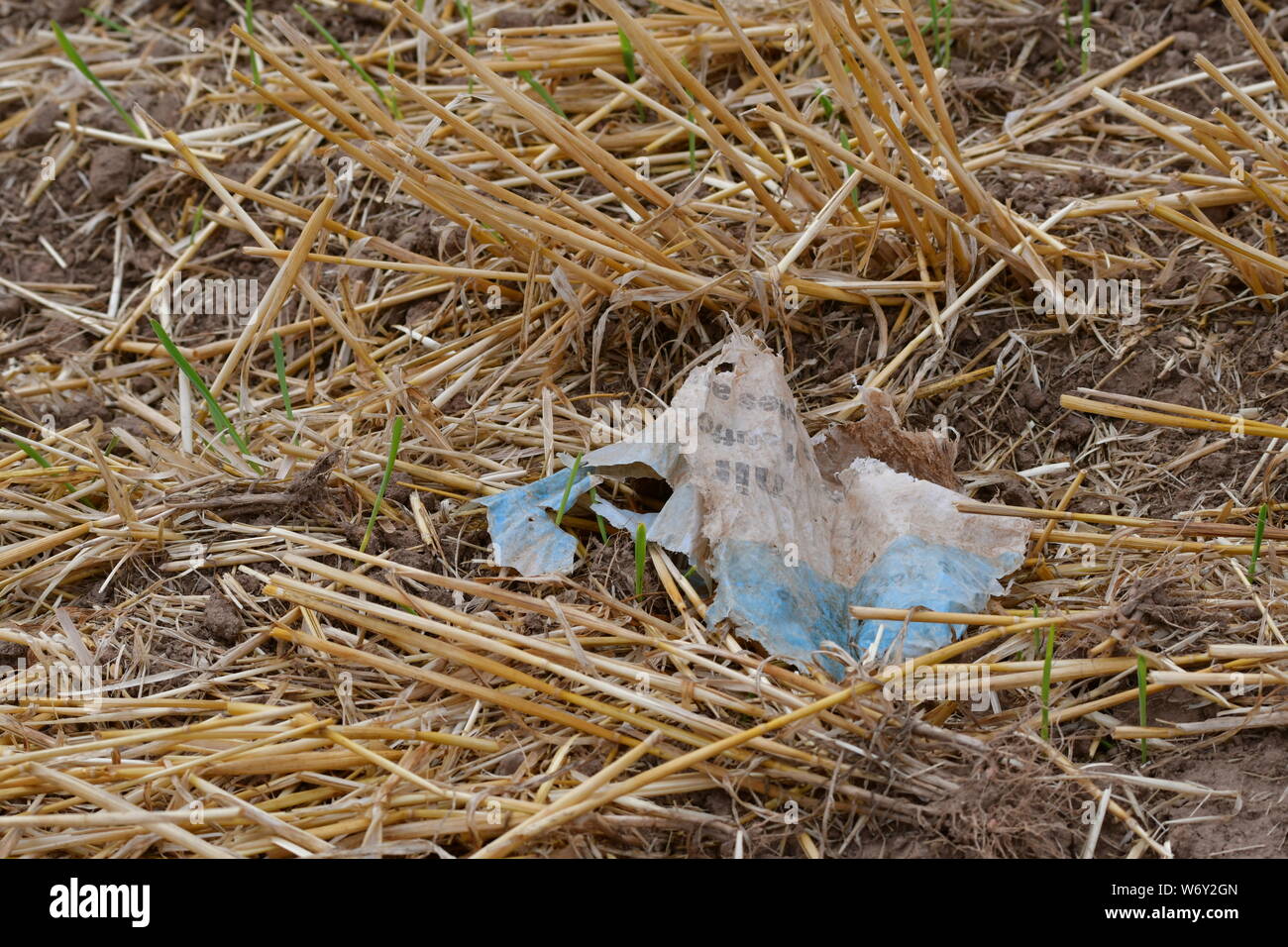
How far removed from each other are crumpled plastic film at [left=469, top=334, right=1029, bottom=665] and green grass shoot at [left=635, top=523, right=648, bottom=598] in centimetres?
4

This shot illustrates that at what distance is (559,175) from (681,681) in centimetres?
124

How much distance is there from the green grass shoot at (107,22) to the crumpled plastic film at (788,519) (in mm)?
1896

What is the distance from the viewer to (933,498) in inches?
73.0

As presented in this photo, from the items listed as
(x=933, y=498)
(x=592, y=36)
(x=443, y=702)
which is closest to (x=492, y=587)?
(x=443, y=702)

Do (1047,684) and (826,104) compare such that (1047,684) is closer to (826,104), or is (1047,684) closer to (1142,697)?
(1142,697)

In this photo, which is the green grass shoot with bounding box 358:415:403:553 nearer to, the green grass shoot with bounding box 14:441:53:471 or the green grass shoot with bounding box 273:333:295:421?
the green grass shoot with bounding box 273:333:295:421

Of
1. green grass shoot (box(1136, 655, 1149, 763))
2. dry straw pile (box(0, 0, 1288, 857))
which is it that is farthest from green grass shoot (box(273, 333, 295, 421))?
green grass shoot (box(1136, 655, 1149, 763))

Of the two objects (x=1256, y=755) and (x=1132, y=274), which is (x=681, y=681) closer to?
(x=1256, y=755)

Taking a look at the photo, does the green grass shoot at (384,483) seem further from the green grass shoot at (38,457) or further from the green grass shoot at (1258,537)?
the green grass shoot at (1258,537)

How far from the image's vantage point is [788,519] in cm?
183

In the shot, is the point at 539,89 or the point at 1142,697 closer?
the point at 1142,697

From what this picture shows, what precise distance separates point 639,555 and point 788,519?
232 millimetres

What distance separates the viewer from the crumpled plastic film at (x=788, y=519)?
5.70 feet

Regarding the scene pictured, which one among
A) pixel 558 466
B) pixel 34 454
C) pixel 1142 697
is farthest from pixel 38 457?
pixel 1142 697
